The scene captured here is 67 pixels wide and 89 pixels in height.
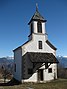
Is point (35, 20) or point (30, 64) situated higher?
point (35, 20)

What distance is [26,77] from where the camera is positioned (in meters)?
31.6

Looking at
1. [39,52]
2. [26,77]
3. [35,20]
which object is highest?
[35,20]

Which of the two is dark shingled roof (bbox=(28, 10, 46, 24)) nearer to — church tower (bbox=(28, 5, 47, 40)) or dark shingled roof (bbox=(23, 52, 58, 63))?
church tower (bbox=(28, 5, 47, 40))

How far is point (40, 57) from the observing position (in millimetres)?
31781

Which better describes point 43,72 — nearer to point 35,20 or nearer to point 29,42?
point 29,42

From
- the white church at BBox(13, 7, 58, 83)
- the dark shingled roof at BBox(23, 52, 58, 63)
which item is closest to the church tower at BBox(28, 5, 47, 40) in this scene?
the white church at BBox(13, 7, 58, 83)

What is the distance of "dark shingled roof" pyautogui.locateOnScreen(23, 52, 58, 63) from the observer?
3080 centimetres

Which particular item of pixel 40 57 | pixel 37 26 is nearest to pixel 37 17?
pixel 37 26

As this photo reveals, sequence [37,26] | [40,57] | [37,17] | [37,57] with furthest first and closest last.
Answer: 1. [37,17]
2. [37,26]
3. [40,57]
4. [37,57]

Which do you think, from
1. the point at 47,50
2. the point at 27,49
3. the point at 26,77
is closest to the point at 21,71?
the point at 26,77

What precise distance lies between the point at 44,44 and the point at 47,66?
13.6 ft

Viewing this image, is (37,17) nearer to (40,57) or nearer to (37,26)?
(37,26)

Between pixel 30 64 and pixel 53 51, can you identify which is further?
pixel 53 51

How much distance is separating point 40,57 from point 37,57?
0.59 metres
